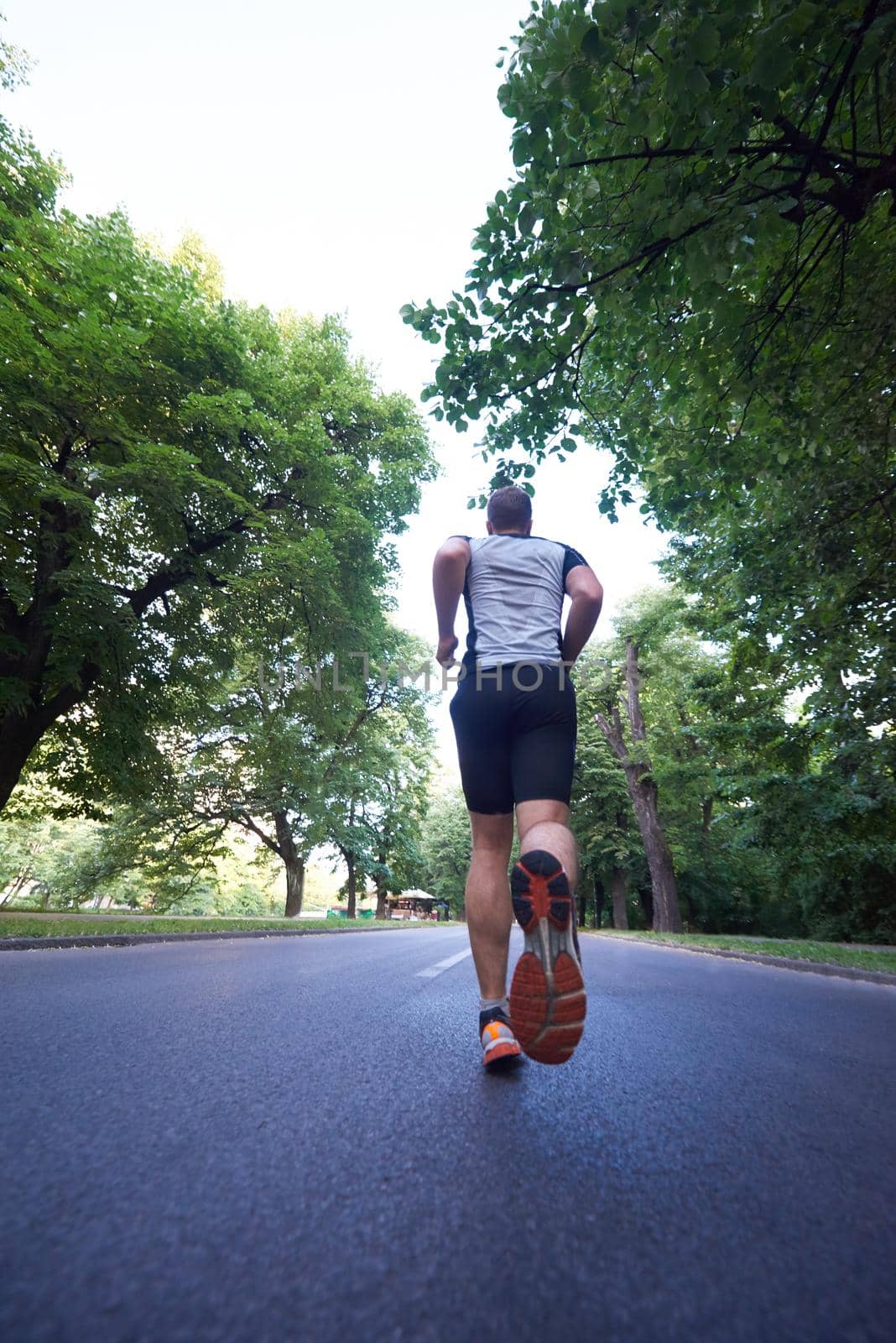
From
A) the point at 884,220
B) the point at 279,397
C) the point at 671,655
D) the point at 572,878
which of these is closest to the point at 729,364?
the point at 884,220

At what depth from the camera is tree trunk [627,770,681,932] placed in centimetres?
2008

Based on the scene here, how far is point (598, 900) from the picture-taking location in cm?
3641

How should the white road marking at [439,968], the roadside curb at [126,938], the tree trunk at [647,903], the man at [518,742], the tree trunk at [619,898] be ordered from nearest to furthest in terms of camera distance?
1. the man at [518,742]
2. the white road marking at [439,968]
3. the roadside curb at [126,938]
4. the tree trunk at [619,898]
5. the tree trunk at [647,903]

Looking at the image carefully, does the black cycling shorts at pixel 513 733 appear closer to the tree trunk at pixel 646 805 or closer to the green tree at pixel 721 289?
the green tree at pixel 721 289

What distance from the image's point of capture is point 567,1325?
84 cm

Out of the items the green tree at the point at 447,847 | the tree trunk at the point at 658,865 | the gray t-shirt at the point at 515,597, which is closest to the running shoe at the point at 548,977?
the gray t-shirt at the point at 515,597

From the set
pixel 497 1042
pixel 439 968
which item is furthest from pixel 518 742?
pixel 439 968

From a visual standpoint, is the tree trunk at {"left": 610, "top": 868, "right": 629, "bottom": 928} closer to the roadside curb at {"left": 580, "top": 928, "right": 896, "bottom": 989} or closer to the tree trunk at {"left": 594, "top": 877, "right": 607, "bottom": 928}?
the tree trunk at {"left": 594, "top": 877, "right": 607, "bottom": 928}

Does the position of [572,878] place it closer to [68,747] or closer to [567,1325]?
[567,1325]

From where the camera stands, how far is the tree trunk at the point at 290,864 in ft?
71.5

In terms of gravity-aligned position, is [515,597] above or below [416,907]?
above

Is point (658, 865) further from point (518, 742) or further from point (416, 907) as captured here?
point (416, 907)

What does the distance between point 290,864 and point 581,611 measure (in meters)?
22.3

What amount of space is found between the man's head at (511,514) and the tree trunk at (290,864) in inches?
809
